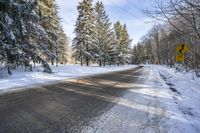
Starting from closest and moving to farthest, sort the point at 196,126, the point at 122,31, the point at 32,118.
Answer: the point at 196,126, the point at 32,118, the point at 122,31

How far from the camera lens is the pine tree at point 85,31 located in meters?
47.0

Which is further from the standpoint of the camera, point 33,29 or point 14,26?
point 33,29

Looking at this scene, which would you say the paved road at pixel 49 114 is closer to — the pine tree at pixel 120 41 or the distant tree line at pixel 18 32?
the distant tree line at pixel 18 32

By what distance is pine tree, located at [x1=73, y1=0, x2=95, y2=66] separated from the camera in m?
47.0

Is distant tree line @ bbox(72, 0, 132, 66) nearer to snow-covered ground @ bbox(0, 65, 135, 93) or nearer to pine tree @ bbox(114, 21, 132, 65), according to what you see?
pine tree @ bbox(114, 21, 132, 65)

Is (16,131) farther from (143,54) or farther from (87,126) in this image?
(143,54)

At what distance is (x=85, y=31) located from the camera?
155 ft

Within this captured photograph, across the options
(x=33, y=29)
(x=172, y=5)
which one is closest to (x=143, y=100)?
(x=172, y=5)

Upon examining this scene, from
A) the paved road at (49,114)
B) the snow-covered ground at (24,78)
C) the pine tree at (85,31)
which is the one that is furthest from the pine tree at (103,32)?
the paved road at (49,114)

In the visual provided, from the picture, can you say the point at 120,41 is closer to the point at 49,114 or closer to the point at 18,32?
the point at 18,32

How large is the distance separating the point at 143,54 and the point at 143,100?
13898 cm

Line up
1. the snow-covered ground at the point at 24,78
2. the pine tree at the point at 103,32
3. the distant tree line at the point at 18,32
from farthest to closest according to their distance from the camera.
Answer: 1. the pine tree at the point at 103,32
2. the distant tree line at the point at 18,32
3. the snow-covered ground at the point at 24,78

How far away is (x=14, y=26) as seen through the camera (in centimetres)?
1739

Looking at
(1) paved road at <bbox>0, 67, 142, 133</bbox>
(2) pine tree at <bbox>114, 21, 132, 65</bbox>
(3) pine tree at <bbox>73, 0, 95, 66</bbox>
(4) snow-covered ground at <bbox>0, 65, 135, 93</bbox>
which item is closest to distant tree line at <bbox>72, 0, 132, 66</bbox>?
(3) pine tree at <bbox>73, 0, 95, 66</bbox>
